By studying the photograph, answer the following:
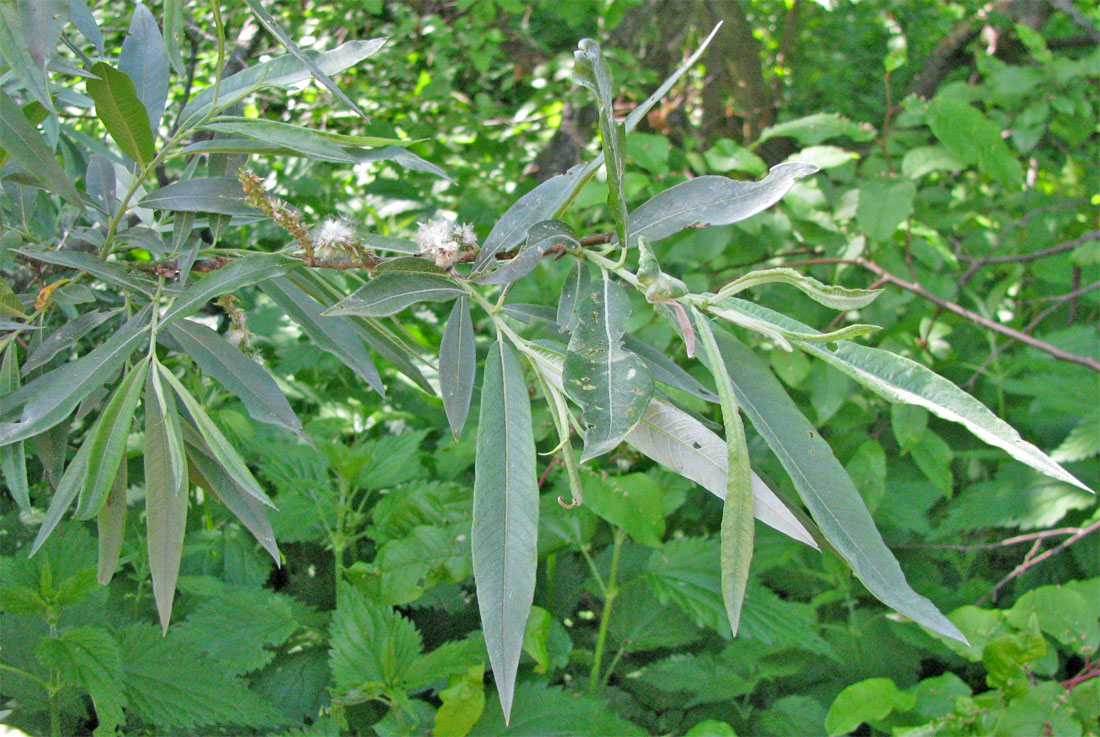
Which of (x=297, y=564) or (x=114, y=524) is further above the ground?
(x=114, y=524)

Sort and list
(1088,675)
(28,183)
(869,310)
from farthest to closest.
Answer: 1. (869,310)
2. (1088,675)
3. (28,183)

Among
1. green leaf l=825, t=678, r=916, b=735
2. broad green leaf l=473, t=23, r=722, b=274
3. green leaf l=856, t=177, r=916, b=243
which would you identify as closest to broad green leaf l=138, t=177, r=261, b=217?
broad green leaf l=473, t=23, r=722, b=274

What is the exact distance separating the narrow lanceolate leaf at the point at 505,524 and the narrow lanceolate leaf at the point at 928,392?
0.19 metres

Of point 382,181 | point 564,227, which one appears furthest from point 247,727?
point 382,181

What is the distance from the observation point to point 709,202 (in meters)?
0.57

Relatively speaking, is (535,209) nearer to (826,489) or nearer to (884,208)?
(826,489)

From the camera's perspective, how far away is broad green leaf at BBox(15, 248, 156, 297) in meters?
0.61

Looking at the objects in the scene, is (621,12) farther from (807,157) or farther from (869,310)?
(869,310)

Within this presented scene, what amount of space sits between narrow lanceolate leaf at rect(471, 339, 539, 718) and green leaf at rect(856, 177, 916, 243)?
1.05m

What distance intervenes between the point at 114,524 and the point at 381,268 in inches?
13.0

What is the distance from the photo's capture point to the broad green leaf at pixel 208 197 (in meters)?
0.65

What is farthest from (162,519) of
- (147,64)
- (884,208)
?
(884,208)

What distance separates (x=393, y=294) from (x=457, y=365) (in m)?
0.12

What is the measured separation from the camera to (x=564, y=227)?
1.77 feet
